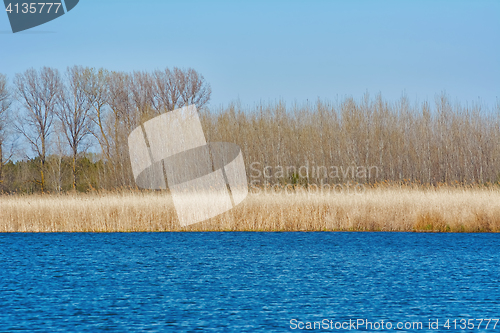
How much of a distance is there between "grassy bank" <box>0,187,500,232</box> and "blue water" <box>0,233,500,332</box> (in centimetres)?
78

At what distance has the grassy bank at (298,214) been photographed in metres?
16.3

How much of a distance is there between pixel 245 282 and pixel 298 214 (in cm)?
732

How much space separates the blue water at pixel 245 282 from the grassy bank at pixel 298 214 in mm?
776

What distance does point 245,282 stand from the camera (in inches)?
375

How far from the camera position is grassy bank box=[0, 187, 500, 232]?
16328mm

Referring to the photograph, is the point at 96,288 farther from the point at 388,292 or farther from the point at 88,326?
the point at 388,292

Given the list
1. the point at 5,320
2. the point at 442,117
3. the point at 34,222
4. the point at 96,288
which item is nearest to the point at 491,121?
the point at 442,117
